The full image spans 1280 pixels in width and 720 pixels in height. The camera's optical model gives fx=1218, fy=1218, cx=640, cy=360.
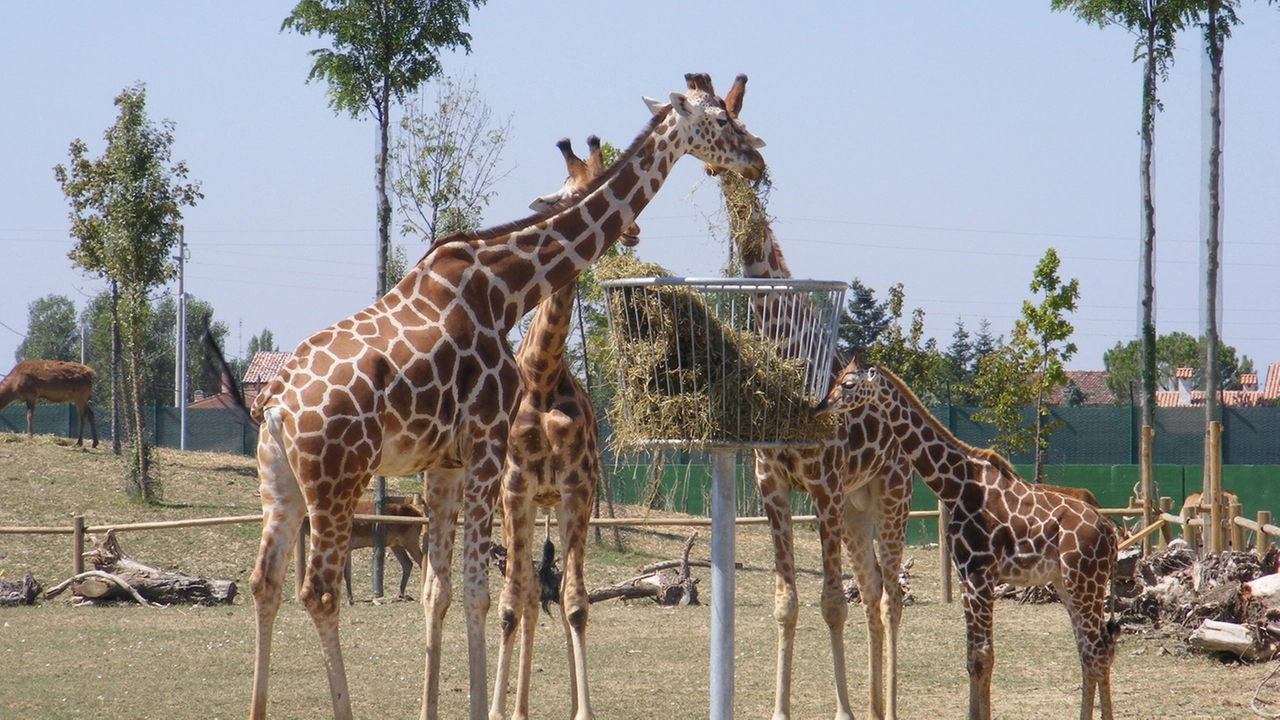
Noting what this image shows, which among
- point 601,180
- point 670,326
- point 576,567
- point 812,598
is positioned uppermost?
point 601,180

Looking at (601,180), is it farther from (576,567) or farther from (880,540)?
(880,540)

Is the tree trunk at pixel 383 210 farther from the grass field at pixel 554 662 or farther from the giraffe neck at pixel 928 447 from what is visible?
the giraffe neck at pixel 928 447

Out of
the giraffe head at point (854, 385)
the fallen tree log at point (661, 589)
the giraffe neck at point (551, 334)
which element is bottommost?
the fallen tree log at point (661, 589)

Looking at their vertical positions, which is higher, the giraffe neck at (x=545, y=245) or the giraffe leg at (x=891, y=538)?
the giraffe neck at (x=545, y=245)

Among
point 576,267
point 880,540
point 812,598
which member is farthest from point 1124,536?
point 576,267

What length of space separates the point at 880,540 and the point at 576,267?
2.95m

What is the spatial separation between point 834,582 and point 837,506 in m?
0.44

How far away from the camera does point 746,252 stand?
679 centimetres

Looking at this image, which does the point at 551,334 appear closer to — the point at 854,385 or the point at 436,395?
the point at 436,395

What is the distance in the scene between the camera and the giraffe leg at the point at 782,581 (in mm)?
6836

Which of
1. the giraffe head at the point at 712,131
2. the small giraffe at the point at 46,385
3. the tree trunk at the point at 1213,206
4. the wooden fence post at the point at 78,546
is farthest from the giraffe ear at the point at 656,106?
the small giraffe at the point at 46,385

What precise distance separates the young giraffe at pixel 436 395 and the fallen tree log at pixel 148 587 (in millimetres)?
7541

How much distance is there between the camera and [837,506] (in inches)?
282

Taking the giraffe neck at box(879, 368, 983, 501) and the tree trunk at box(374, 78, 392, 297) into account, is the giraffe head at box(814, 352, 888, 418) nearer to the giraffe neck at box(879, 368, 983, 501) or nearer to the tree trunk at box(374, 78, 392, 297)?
the giraffe neck at box(879, 368, 983, 501)
